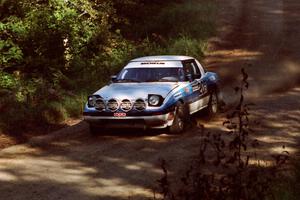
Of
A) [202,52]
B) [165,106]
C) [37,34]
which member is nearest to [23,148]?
[165,106]

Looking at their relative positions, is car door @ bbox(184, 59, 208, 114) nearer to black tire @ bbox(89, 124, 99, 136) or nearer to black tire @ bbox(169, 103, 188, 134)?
black tire @ bbox(169, 103, 188, 134)

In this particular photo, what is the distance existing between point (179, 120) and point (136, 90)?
1.14 meters

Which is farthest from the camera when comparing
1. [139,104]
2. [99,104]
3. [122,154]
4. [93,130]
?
[93,130]

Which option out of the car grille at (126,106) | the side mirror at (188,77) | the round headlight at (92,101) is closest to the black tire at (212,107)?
the side mirror at (188,77)

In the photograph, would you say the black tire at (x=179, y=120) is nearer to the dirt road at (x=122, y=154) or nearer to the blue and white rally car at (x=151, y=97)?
the blue and white rally car at (x=151, y=97)

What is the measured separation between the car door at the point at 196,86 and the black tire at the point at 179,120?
447 millimetres

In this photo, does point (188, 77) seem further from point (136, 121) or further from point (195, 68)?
point (136, 121)

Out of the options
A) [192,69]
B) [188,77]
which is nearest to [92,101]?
[188,77]

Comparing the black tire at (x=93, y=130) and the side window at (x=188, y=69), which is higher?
the side window at (x=188, y=69)

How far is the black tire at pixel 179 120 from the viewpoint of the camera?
35.7 feet

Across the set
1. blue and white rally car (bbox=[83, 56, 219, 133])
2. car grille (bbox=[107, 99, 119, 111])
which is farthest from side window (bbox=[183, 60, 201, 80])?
car grille (bbox=[107, 99, 119, 111])

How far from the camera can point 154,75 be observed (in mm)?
11750

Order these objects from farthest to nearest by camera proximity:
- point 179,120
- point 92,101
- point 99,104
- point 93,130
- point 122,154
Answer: point 93,130, point 179,120, point 92,101, point 99,104, point 122,154

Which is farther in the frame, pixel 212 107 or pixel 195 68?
pixel 212 107
